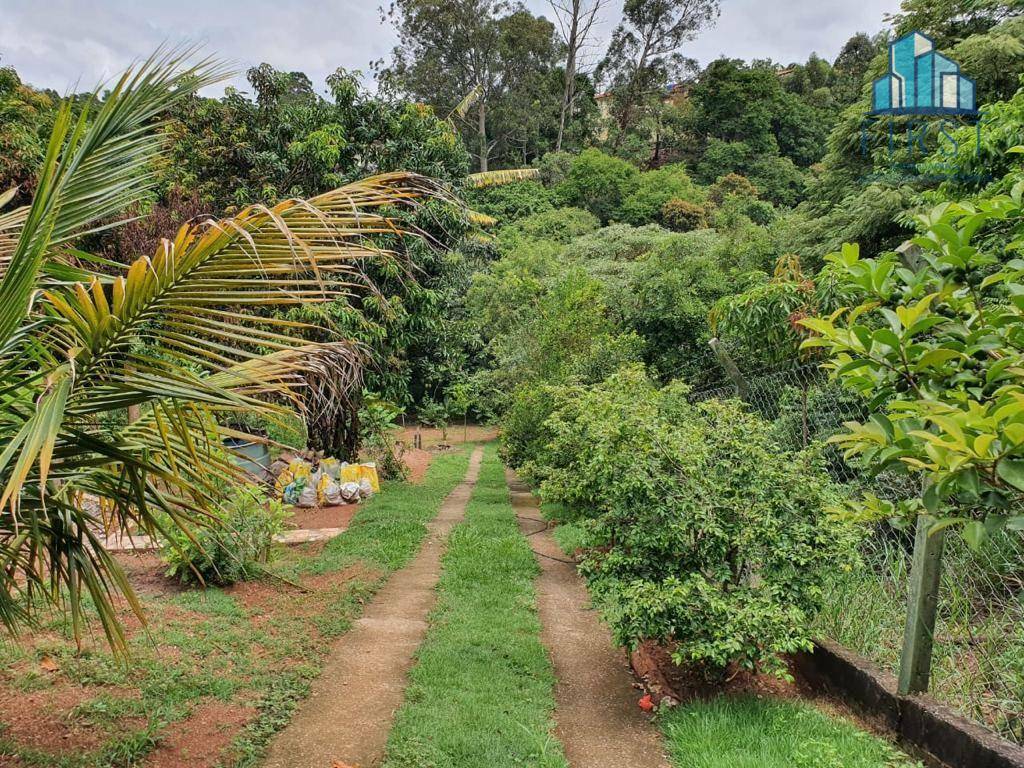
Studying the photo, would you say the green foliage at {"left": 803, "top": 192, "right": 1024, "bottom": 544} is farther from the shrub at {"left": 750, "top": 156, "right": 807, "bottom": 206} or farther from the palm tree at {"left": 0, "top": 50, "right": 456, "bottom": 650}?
the shrub at {"left": 750, "top": 156, "right": 807, "bottom": 206}

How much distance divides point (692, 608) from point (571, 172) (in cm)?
3011

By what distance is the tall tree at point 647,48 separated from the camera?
38594 mm

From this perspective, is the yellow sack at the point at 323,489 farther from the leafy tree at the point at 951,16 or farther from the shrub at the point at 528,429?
the leafy tree at the point at 951,16

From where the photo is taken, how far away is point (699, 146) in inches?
1437

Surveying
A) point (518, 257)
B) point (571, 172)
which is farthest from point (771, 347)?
point (571, 172)

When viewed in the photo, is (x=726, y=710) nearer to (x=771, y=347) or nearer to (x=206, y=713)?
(x=206, y=713)

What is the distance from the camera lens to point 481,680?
4.10 metres

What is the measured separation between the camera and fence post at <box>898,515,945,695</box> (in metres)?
3.06

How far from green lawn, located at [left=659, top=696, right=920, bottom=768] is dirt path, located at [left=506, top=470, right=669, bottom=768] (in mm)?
184

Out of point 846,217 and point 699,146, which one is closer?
point 846,217

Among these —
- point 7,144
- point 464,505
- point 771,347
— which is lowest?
point 464,505

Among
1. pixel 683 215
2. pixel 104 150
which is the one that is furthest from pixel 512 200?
pixel 104 150

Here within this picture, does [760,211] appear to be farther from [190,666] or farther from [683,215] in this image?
[190,666]

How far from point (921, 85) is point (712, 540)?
24.5ft
